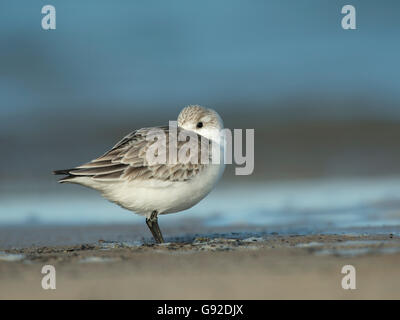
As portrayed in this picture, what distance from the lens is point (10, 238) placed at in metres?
7.99

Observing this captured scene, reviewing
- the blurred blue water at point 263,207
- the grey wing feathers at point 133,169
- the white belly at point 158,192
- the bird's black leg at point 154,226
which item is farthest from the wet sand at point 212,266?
the blurred blue water at point 263,207

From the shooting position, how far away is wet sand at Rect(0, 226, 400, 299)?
197 inches

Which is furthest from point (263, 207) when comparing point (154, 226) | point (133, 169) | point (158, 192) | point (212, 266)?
point (212, 266)

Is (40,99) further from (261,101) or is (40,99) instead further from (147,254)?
(147,254)

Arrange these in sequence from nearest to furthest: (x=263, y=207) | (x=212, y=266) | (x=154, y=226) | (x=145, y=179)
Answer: (x=212, y=266)
(x=145, y=179)
(x=154, y=226)
(x=263, y=207)

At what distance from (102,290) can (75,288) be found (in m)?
0.21

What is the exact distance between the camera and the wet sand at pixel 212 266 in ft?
16.4

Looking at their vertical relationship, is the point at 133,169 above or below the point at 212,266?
above

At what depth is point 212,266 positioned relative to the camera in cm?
582

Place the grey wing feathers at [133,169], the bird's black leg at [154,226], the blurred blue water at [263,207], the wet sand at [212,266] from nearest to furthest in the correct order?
the wet sand at [212,266] → the grey wing feathers at [133,169] → the bird's black leg at [154,226] → the blurred blue water at [263,207]

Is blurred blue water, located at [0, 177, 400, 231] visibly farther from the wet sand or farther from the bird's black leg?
the bird's black leg

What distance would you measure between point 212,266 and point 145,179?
1.60m

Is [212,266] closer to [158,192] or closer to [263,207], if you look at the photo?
[158,192]

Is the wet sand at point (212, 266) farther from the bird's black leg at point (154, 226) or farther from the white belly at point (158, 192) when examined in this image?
the white belly at point (158, 192)
